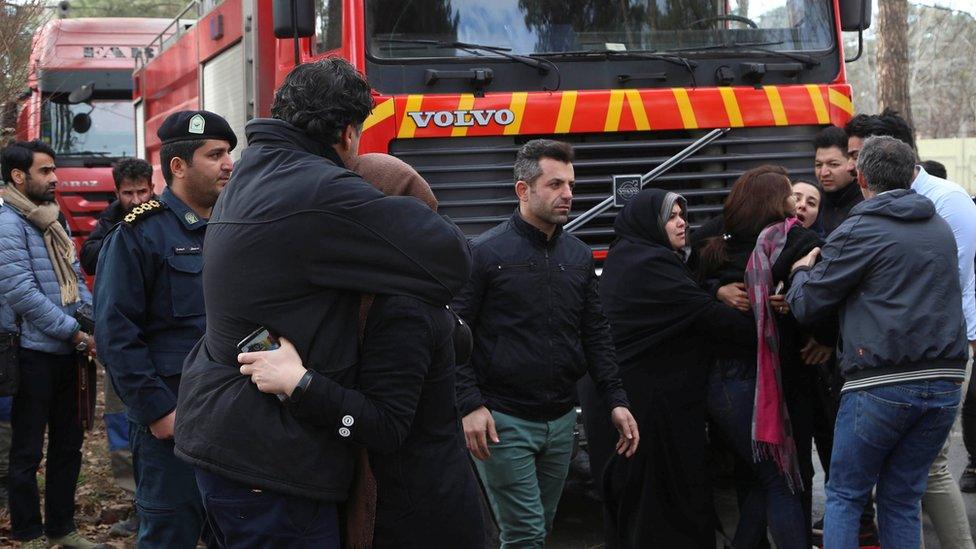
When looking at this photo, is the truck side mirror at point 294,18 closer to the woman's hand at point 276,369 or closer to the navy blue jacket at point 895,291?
the navy blue jacket at point 895,291

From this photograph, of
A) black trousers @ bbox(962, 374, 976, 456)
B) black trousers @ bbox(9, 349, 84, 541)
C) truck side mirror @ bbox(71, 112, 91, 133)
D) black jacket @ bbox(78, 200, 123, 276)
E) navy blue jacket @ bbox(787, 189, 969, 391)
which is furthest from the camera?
truck side mirror @ bbox(71, 112, 91, 133)

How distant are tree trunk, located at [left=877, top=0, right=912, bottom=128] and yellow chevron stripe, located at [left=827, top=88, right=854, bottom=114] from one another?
9.64 m

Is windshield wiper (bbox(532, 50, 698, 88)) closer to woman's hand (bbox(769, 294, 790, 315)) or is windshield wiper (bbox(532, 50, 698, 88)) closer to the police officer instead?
woman's hand (bbox(769, 294, 790, 315))

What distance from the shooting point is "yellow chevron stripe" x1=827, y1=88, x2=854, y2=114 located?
667cm

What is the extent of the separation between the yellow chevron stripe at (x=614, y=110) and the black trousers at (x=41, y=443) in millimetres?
3013

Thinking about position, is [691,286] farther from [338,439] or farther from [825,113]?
[338,439]

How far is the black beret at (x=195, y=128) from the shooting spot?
4180 millimetres

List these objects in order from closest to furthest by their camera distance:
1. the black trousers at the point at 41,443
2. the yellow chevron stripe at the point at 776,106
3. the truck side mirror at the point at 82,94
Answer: the black trousers at the point at 41,443 < the yellow chevron stripe at the point at 776,106 < the truck side mirror at the point at 82,94

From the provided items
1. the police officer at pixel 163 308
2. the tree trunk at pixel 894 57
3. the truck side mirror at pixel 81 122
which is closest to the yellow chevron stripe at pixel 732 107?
the police officer at pixel 163 308

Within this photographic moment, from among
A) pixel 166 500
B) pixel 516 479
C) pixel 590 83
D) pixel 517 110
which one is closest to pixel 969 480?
pixel 590 83

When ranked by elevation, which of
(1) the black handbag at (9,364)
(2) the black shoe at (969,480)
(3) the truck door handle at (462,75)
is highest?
(3) the truck door handle at (462,75)

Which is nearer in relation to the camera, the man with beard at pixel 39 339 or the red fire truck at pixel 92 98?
the man with beard at pixel 39 339

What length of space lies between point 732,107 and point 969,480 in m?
2.59

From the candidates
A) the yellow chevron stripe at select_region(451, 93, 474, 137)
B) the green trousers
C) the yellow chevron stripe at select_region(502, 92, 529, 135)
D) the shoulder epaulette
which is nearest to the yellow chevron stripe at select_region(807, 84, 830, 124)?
the yellow chevron stripe at select_region(502, 92, 529, 135)
